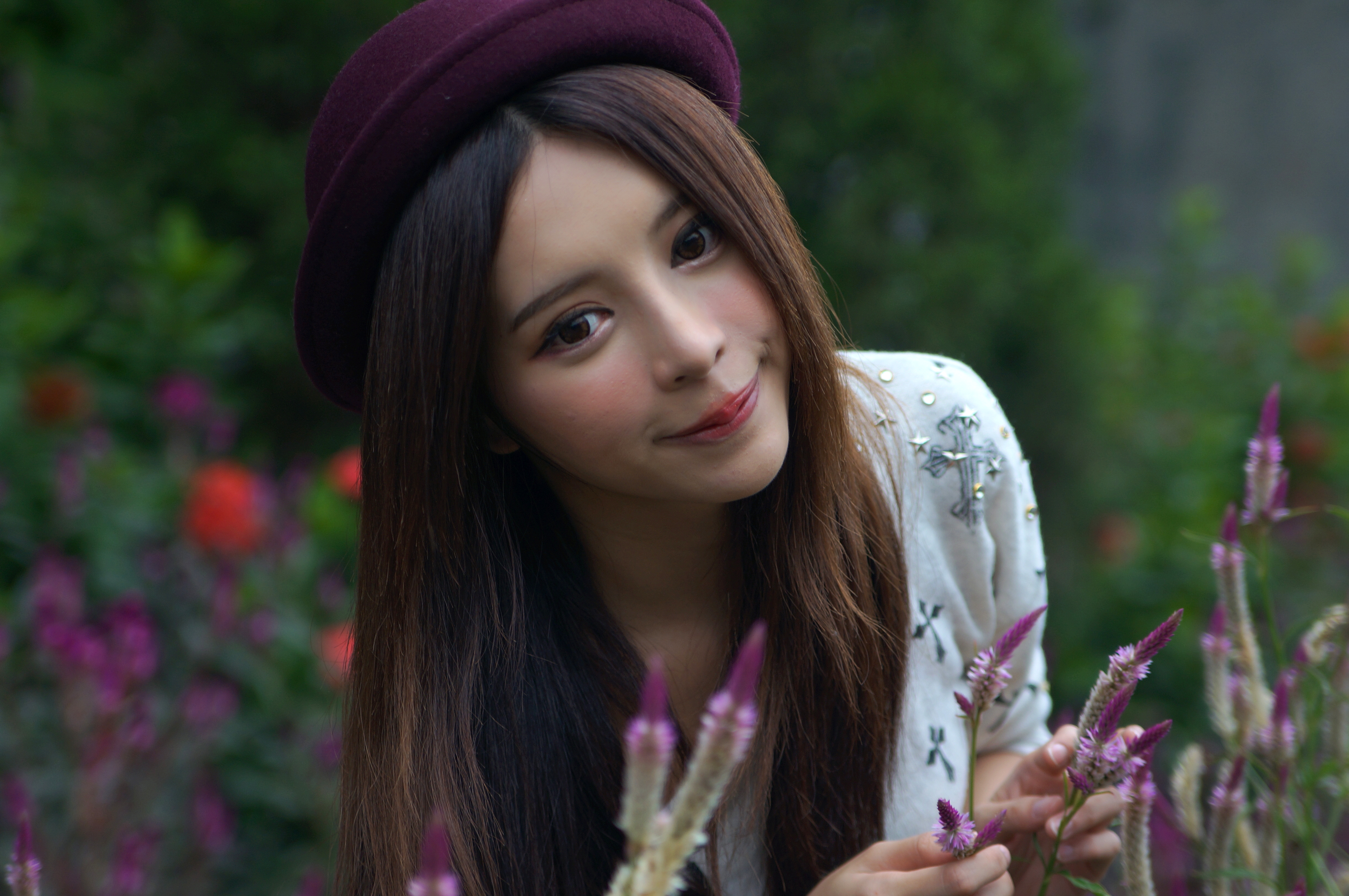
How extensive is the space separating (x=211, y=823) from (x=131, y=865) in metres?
0.26

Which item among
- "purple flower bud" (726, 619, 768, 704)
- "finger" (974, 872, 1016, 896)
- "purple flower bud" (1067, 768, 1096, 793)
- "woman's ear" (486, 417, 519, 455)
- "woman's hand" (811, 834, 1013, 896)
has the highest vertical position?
"woman's ear" (486, 417, 519, 455)

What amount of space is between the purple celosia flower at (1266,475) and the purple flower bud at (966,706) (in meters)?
0.38

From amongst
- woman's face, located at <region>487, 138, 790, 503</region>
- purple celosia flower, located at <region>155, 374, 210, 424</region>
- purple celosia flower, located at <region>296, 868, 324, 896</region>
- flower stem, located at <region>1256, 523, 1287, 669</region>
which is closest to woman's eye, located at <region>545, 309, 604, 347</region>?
woman's face, located at <region>487, 138, 790, 503</region>

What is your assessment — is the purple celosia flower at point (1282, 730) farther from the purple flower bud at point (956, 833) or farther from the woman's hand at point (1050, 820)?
the purple flower bud at point (956, 833)

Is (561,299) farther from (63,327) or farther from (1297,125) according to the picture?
(1297,125)

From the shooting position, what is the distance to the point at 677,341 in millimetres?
1214

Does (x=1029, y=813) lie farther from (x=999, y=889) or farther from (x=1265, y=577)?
(x=1265, y=577)

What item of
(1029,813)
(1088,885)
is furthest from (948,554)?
(1088,885)

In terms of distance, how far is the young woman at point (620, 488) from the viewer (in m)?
1.25

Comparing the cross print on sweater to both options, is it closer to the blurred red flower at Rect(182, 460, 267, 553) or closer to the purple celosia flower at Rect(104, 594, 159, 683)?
the purple celosia flower at Rect(104, 594, 159, 683)

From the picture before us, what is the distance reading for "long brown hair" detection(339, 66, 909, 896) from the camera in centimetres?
128

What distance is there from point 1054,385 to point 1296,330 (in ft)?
3.24

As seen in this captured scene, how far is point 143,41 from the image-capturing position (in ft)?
12.4

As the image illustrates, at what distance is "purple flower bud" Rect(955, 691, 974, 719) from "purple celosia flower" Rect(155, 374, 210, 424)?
237cm
